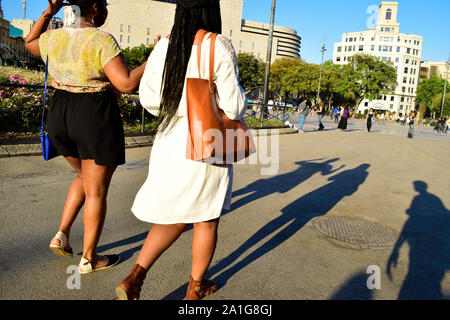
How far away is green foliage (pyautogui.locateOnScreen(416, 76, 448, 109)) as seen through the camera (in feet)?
335

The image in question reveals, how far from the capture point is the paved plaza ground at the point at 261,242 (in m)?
2.51

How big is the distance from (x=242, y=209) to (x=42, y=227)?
87.7 inches

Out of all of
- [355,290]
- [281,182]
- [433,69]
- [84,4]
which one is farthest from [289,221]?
[433,69]

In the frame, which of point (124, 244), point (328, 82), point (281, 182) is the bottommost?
point (124, 244)

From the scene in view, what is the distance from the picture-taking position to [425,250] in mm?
3414

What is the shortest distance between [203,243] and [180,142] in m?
0.64

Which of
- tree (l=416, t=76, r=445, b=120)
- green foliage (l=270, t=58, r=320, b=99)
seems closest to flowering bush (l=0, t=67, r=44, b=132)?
green foliage (l=270, t=58, r=320, b=99)

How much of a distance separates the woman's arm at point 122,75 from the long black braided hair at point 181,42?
→ 235 millimetres

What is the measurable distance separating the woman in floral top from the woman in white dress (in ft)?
0.88

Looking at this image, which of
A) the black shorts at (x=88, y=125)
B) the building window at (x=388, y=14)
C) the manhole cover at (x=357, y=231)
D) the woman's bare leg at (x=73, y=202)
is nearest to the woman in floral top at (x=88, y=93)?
the black shorts at (x=88, y=125)

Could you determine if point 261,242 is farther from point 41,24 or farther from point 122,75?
point 41,24

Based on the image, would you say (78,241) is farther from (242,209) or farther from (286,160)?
(286,160)

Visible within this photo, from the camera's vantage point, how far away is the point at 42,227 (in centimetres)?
339
